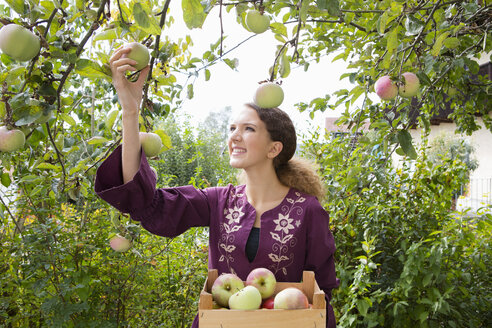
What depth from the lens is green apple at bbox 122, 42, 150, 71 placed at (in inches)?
36.9

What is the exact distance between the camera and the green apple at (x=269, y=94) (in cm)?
105

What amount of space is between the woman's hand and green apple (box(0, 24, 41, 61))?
0.15 metres

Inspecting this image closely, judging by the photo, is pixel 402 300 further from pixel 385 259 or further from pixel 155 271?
pixel 155 271

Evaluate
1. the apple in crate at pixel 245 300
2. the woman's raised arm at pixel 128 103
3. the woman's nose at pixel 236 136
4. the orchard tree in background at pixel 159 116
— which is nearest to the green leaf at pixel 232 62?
the orchard tree in background at pixel 159 116

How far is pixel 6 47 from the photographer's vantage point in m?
0.83

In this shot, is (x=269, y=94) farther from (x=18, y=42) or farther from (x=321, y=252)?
(x=321, y=252)

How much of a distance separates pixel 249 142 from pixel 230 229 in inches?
12.3

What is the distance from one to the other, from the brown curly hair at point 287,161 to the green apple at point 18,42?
0.89 meters

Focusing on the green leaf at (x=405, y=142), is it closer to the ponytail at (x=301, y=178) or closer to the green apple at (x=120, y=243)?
the ponytail at (x=301, y=178)

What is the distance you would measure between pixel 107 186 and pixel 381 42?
50.0 inches

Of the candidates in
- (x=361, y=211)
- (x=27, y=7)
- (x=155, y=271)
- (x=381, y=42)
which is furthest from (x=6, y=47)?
(x=361, y=211)

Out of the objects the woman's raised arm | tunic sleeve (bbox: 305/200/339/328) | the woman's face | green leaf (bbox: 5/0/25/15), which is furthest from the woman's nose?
green leaf (bbox: 5/0/25/15)

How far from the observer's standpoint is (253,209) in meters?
1.51

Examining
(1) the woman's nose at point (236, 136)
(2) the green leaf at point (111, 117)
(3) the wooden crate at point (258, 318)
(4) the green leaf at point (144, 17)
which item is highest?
(4) the green leaf at point (144, 17)
